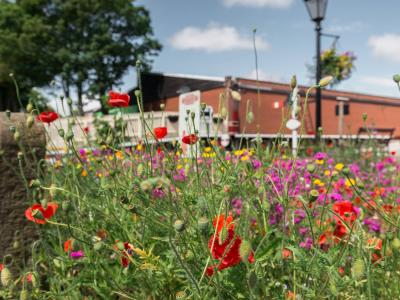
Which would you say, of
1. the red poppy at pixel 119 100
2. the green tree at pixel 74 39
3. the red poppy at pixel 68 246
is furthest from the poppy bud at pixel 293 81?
the green tree at pixel 74 39

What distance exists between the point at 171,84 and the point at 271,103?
8337 mm

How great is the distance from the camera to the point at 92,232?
1972 millimetres

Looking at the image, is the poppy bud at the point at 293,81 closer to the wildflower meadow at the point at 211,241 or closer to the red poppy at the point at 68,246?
the wildflower meadow at the point at 211,241

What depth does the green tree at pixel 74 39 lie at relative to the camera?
22.9 metres

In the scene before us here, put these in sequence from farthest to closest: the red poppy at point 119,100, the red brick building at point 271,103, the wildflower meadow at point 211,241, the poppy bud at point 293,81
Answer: the red brick building at point 271,103
the red poppy at point 119,100
the poppy bud at point 293,81
the wildflower meadow at point 211,241

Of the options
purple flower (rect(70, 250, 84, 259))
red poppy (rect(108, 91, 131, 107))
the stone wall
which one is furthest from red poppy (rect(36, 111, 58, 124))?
purple flower (rect(70, 250, 84, 259))

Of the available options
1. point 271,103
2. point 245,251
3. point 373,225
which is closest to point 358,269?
point 245,251

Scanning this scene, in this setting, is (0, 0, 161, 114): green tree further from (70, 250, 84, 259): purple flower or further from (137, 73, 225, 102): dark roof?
(70, 250, 84, 259): purple flower

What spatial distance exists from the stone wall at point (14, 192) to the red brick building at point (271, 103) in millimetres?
9733

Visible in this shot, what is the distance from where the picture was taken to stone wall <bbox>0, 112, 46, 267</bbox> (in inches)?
84.1

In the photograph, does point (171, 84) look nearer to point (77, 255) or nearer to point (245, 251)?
point (77, 255)

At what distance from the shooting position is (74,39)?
2420 centimetres

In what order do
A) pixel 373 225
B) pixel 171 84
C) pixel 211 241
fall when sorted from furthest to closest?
pixel 171 84, pixel 373 225, pixel 211 241

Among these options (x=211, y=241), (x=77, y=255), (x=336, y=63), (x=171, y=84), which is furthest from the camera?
(x=171, y=84)
